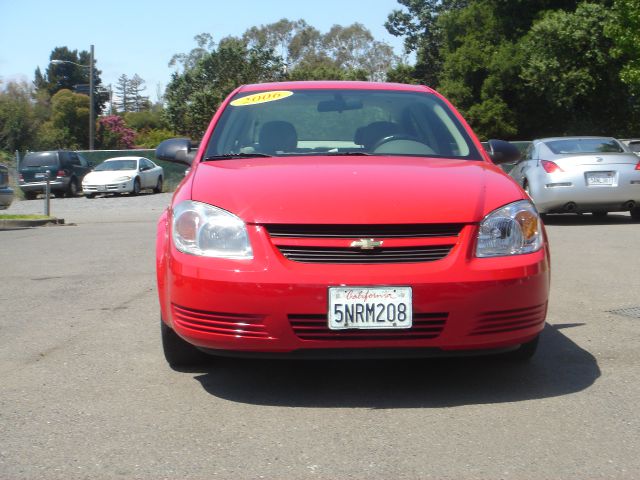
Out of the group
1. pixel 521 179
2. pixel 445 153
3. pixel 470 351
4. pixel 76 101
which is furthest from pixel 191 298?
pixel 76 101

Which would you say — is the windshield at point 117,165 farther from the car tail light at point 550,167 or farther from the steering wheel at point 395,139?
the steering wheel at point 395,139

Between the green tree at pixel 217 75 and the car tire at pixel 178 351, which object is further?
the green tree at pixel 217 75

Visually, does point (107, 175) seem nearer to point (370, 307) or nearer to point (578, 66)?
point (578, 66)

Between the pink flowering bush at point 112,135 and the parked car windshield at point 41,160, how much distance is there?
37939mm

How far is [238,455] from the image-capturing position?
11.4 feet

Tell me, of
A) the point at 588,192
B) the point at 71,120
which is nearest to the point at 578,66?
the point at 588,192

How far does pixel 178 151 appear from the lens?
5.71 metres

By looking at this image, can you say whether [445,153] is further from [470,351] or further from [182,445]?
[182,445]

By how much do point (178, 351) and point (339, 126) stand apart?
166 centimetres

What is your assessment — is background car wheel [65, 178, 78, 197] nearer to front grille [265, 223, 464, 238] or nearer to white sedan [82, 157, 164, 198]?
white sedan [82, 157, 164, 198]

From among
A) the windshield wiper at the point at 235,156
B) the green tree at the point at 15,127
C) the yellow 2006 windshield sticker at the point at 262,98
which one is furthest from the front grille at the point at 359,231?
the green tree at the point at 15,127

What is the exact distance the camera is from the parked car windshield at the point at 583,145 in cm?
1431

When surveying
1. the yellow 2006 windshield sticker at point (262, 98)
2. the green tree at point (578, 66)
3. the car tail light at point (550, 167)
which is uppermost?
the green tree at point (578, 66)

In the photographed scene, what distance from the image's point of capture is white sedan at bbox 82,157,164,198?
95.7 feet
